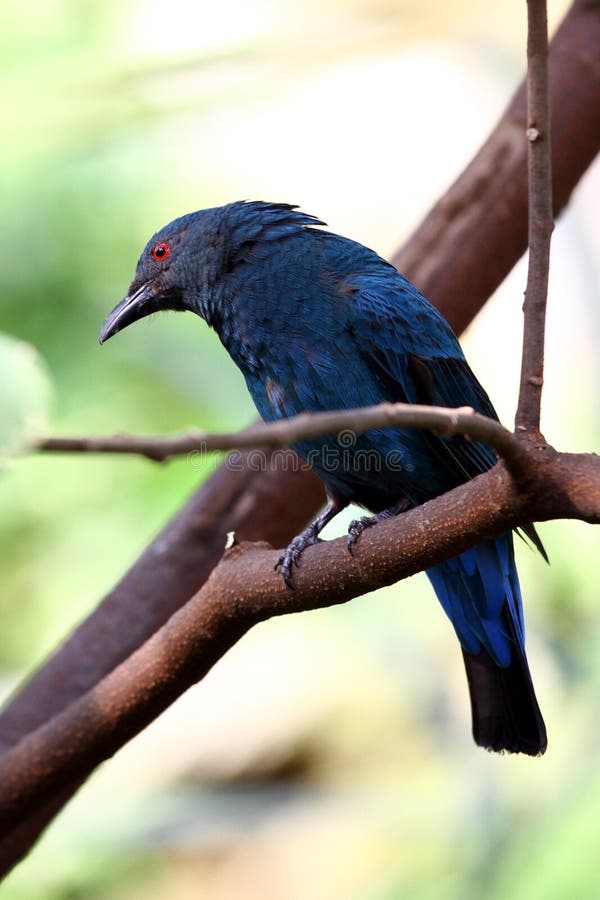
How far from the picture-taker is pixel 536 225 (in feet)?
7.28

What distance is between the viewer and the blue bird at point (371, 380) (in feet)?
10.3

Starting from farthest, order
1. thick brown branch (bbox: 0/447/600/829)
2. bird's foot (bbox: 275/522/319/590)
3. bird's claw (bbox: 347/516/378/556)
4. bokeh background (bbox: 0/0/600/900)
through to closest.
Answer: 1. bokeh background (bbox: 0/0/600/900)
2. bird's foot (bbox: 275/522/319/590)
3. bird's claw (bbox: 347/516/378/556)
4. thick brown branch (bbox: 0/447/600/829)

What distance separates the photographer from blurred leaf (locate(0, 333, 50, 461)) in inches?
49.1

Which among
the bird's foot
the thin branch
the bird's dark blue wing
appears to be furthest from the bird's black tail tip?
the thin branch

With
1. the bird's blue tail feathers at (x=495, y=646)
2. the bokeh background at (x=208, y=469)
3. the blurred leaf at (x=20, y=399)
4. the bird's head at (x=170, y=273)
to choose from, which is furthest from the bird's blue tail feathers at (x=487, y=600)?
the bokeh background at (x=208, y=469)

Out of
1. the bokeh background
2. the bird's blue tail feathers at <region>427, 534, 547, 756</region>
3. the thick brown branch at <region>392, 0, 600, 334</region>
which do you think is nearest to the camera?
the bird's blue tail feathers at <region>427, 534, 547, 756</region>

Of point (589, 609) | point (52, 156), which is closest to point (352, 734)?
point (589, 609)

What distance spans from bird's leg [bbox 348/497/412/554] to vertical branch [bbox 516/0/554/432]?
20.3 inches

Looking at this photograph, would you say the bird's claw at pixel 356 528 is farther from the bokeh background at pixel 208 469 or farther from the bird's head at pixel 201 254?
the bokeh background at pixel 208 469

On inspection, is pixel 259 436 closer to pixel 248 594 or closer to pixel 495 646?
pixel 248 594

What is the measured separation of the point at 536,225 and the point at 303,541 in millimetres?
1147

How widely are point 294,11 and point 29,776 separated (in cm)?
603

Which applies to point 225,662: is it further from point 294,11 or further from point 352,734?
point 294,11

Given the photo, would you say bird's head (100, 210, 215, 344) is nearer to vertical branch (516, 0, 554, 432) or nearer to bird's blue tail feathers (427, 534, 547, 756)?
bird's blue tail feathers (427, 534, 547, 756)
